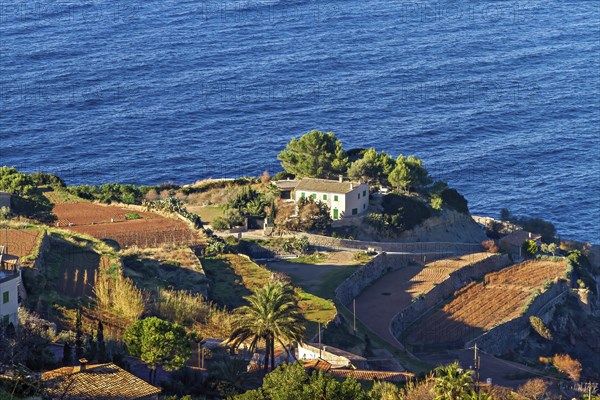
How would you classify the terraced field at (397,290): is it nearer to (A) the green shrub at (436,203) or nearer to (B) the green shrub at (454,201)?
(A) the green shrub at (436,203)

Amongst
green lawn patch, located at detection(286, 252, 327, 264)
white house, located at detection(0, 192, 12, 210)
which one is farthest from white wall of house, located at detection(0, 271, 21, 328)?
green lawn patch, located at detection(286, 252, 327, 264)

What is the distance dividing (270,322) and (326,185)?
1875 inches

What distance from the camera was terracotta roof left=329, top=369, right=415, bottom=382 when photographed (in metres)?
83.1

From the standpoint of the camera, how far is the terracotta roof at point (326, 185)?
124 m

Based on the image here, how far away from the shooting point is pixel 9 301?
74.7m

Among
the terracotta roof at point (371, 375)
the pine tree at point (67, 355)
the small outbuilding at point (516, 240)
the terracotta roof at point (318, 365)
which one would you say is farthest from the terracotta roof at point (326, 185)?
the pine tree at point (67, 355)

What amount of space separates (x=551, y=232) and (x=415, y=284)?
1323 inches

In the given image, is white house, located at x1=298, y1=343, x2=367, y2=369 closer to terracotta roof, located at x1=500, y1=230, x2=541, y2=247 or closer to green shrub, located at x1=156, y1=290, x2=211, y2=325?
green shrub, located at x1=156, y1=290, x2=211, y2=325

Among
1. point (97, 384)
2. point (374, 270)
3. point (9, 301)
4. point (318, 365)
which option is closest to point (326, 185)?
point (374, 270)

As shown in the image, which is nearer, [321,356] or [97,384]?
[97,384]

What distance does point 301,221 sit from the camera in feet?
395

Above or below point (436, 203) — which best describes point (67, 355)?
above

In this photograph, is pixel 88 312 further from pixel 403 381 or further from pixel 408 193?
pixel 408 193

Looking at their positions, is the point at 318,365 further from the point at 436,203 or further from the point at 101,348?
the point at 436,203
